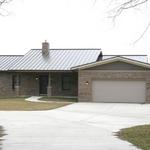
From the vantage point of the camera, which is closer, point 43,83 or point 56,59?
point 43,83

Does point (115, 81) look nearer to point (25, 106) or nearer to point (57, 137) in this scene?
point (25, 106)

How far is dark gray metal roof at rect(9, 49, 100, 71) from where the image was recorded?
46.9 metres

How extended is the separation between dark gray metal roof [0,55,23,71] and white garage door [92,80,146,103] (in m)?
10.5

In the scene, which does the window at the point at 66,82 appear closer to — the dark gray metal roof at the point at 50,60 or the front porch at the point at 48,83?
the front porch at the point at 48,83

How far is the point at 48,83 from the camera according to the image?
158 feet

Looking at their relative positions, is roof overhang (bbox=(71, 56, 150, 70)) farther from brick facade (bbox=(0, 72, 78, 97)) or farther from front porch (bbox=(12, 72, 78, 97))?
brick facade (bbox=(0, 72, 78, 97))

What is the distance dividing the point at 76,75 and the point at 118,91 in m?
7.22

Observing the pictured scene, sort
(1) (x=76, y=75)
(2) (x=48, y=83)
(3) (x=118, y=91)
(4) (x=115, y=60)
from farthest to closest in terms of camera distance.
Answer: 1. (1) (x=76, y=75)
2. (2) (x=48, y=83)
3. (3) (x=118, y=91)
4. (4) (x=115, y=60)

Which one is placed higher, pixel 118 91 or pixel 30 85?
pixel 30 85

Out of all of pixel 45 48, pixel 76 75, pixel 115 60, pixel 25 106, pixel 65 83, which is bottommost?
pixel 25 106

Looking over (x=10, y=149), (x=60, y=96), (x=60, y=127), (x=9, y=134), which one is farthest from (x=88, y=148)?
(x=60, y=96)

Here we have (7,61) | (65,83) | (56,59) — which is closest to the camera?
(65,83)

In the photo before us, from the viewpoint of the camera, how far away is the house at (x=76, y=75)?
42.1m

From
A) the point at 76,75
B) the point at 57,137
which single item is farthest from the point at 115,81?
the point at 57,137
